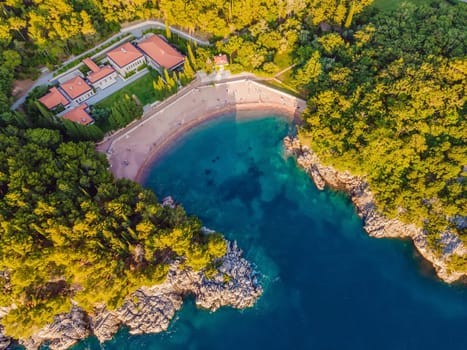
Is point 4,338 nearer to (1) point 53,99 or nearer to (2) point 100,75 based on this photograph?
(1) point 53,99

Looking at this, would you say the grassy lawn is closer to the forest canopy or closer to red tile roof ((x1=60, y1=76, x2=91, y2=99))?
red tile roof ((x1=60, y1=76, x2=91, y2=99))

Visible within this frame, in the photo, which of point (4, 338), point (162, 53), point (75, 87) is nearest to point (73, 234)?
point (4, 338)

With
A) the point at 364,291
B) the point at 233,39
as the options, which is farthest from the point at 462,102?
the point at 233,39

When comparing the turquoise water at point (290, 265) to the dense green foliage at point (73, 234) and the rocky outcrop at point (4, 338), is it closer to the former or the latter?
the dense green foliage at point (73, 234)

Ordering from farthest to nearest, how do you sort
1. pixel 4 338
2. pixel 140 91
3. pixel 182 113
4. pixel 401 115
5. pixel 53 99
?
pixel 140 91 < pixel 182 113 < pixel 53 99 < pixel 401 115 < pixel 4 338

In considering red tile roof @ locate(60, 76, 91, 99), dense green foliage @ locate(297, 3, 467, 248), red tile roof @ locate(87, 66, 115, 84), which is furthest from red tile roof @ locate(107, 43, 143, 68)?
dense green foliage @ locate(297, 3, 467, 248)

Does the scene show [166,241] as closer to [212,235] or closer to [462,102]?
[212,235]
